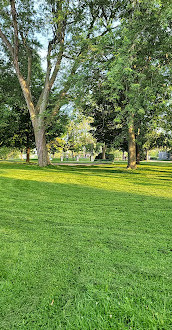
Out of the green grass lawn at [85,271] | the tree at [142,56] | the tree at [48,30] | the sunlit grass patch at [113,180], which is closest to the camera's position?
the green grass lawn at [85,271]

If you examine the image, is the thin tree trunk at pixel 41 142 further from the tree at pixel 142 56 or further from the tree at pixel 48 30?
the tree at pixel 142 56

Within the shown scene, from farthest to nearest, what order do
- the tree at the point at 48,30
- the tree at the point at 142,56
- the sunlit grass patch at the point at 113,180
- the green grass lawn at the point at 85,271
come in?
the tree at the point at 48,30 < the tree at the point at 142,56 < the sunlit grass patch at the point at 113,180 < the green grass lawn at the point at 85,271

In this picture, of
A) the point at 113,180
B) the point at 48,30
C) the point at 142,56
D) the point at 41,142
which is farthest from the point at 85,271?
the point at 48,30

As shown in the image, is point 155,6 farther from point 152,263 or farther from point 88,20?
point 152,263

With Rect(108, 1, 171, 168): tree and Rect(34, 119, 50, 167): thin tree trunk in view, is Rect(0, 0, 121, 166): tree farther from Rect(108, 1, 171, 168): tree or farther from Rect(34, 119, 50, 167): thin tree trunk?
Rect(108, 1, 171, 168): tree

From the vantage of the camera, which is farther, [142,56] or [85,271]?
[142,56]

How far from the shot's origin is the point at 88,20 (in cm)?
1717

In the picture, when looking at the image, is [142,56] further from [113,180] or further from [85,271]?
[85,271]

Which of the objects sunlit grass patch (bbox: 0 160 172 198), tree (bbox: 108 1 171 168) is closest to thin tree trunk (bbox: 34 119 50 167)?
sunlit grass patch (bbox: 0 160 172 198)

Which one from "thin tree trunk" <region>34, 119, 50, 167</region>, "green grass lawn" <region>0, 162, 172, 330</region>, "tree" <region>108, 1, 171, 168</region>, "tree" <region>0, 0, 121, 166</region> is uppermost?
"tree" <region>0, 0, 121, 166</region>

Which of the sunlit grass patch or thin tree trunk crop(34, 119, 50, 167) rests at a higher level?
thin tree trunk crop(34, 119, 50, 167)

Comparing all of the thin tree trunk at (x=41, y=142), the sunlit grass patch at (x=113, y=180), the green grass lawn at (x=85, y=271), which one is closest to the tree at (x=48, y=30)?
the thin tree trunk at (x=41, y=142)

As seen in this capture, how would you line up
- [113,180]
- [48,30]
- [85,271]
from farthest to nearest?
1. [48,30]
2. [113,180]
3. [85,271]

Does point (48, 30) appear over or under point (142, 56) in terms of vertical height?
over
